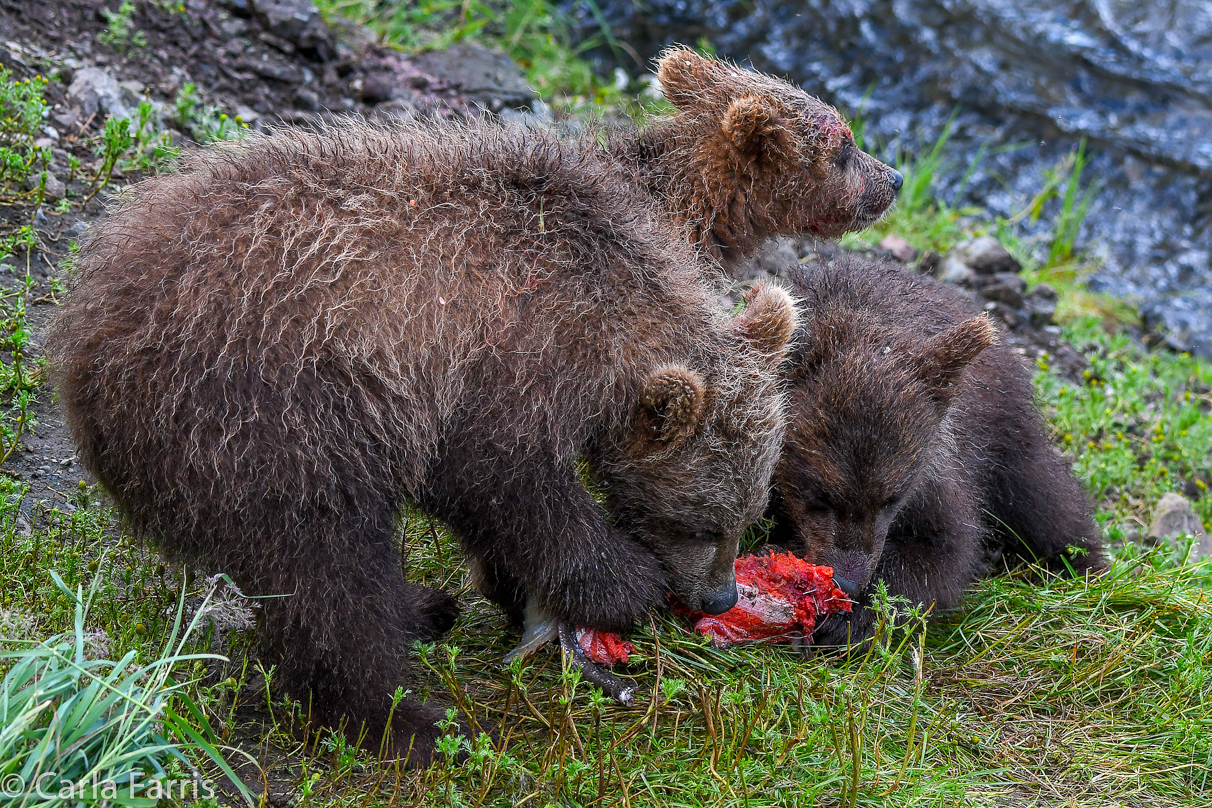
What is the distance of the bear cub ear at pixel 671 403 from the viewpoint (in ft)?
15.2

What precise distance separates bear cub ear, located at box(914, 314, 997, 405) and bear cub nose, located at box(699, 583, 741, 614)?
1366 mm

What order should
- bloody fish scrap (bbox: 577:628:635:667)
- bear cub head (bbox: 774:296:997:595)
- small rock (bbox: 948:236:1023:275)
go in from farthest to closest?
small rock (bbox: 948:236:1023:275) < bear cub head (bbox: 774:296:997:595) < bloody fish scrap (bbox: 577:628:635:667)

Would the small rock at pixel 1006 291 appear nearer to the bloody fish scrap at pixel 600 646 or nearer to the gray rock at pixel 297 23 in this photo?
the gray rock at pixel 297 23

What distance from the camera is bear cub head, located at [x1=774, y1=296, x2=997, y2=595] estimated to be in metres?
5.36

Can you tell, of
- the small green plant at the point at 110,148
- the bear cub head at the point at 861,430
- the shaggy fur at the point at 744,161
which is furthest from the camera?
the small green plant at the point at 110,148

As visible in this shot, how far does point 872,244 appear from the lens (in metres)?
9.78

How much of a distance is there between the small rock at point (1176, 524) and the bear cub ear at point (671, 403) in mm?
3960

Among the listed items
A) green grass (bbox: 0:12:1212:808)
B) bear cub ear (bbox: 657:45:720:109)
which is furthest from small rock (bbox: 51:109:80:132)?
bear cub ear (bbox: 657:45:720:109)

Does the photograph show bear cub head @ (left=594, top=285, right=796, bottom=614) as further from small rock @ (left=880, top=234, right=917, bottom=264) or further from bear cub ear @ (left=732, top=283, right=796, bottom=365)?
small rock @ (left=880, top=234, right=917, bottom=264)

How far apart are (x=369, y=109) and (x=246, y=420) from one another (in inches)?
209

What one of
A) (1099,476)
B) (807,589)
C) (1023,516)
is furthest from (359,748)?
(1099,476)

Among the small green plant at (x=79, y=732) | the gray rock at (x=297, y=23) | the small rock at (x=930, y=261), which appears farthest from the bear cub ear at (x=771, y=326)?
the gray rock at (x=297, y=23)

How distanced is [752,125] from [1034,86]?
871cm

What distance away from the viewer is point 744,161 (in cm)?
632
